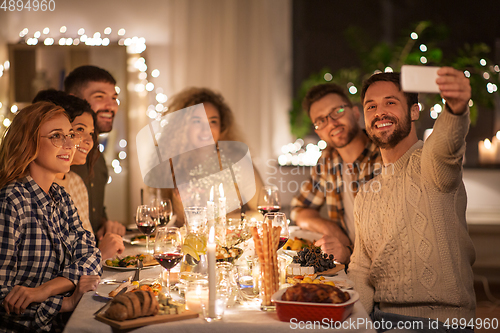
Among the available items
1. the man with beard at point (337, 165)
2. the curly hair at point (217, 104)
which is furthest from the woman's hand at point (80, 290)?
the curly hair at point (217, 104)

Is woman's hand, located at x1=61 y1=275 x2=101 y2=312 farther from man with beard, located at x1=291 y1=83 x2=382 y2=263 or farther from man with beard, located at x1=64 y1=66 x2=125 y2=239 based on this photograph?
man with beard, located at x1=291 y1=83 x2=382 y2=263

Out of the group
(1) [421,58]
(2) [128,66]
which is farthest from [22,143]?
(1) [421,58]

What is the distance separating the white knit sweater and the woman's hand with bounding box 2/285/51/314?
1191 millimetres

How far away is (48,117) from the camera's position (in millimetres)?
1679

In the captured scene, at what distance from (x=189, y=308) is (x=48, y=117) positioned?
95 centimetres

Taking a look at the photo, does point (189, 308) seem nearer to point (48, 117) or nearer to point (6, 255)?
point (6, 255)

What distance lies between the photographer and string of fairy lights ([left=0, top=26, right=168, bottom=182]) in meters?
4.21

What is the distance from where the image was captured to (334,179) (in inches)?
106

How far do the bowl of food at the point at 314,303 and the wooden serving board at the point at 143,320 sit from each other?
246mm

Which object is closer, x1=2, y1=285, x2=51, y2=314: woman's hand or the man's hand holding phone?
the man's hand holding phone

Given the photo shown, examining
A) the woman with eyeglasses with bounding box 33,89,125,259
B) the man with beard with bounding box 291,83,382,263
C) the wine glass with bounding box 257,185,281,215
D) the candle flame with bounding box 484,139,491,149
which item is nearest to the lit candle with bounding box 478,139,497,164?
the candle flame with bounding box 484,139,491,149

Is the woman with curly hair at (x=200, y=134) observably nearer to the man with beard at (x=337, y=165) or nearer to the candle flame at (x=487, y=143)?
the man with beard at (x=337, y=165)

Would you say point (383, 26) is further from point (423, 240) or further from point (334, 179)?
point (423, 240)

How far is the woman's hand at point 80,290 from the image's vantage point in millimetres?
1479
